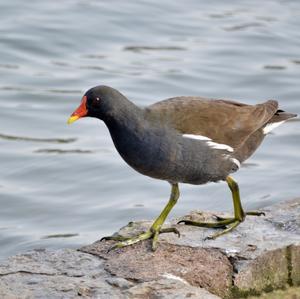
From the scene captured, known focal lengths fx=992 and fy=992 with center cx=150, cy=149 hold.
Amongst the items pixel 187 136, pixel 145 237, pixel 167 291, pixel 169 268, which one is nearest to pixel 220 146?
pixel 187 136

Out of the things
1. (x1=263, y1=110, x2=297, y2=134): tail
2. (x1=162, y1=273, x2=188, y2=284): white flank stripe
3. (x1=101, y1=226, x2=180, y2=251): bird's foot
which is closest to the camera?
(x1=162, y1=273, x2=188, y2=284): white flank stripe

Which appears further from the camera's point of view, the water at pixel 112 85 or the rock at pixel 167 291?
the water at pixel 112 85

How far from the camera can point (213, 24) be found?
12.4m

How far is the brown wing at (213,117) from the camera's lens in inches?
215

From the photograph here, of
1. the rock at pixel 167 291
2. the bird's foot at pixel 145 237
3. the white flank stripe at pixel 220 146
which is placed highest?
the white flank stripe at pixel 220 146

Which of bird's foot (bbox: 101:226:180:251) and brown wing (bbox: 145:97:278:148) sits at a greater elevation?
brown wing (bbox: 145:97:278:148)

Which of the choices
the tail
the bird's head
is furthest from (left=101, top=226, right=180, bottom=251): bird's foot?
the tail

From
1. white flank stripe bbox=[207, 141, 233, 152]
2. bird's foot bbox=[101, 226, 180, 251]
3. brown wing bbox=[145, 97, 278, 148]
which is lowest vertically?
bird's foot bbox=[101, 226, 180, 251]

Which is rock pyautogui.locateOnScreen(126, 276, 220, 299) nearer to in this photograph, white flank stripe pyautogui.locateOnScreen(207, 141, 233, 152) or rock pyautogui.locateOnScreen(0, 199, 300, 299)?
rock pyautogui.locateOnScreen(0, 199, 300, 299)

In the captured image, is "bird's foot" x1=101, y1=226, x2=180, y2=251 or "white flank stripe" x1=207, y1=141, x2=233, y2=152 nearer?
"bird's foot" x1=101, y1=226, x2=180, y2=251

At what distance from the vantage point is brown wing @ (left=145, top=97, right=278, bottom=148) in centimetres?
545

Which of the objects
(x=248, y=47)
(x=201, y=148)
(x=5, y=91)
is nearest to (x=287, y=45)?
(x=248, y=47)

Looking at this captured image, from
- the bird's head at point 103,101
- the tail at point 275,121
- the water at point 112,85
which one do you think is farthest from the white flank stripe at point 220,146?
the water at point 112,85

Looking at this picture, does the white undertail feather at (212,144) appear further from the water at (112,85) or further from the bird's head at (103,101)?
the water at (112,85)
